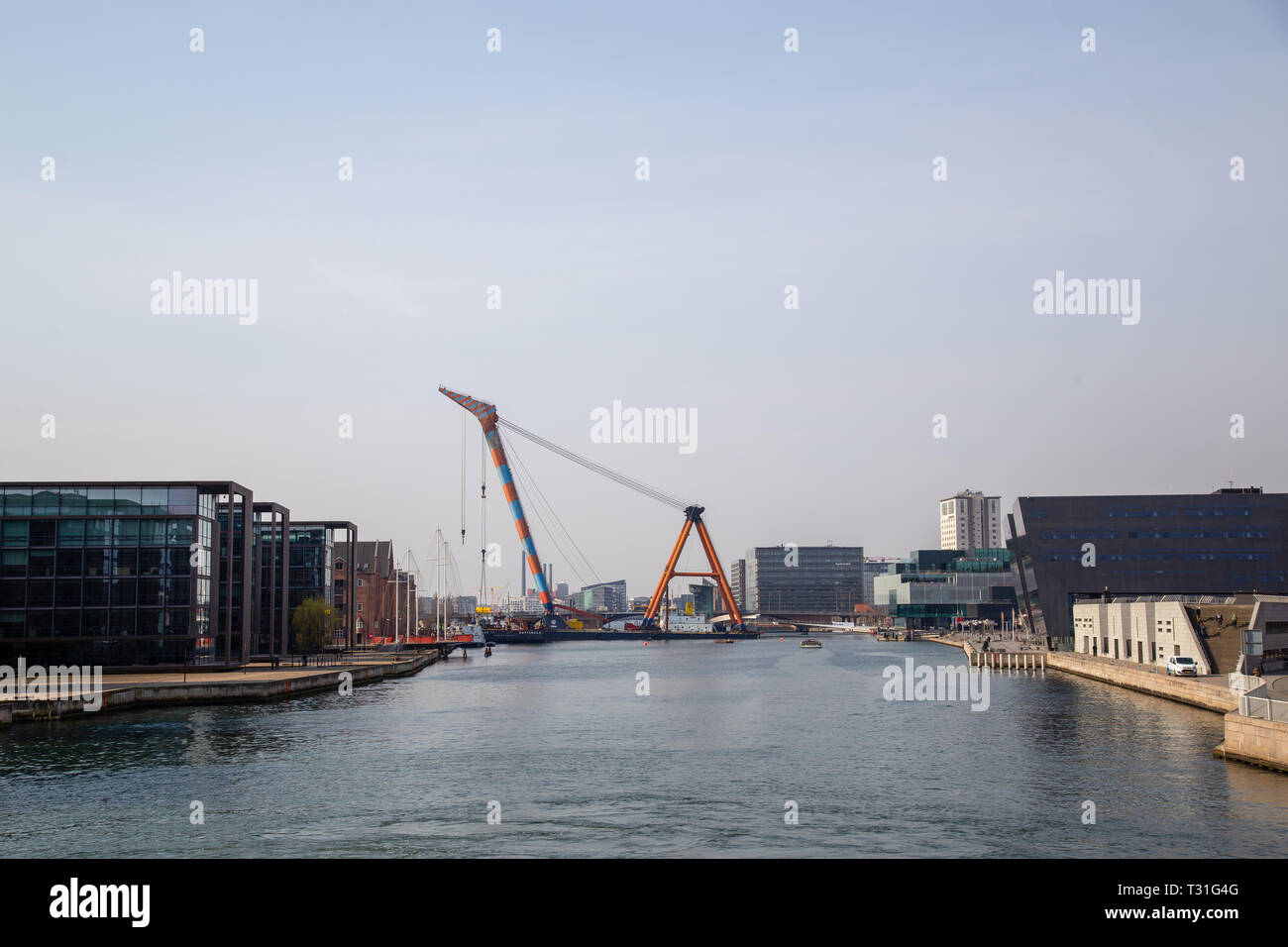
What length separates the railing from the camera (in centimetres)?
2991

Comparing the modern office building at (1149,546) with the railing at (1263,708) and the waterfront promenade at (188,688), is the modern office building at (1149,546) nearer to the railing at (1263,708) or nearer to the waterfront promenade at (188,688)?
the waterfront promenade at (188,688)

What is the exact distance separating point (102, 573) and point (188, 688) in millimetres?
12169

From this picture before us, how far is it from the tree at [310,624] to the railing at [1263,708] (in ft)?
229

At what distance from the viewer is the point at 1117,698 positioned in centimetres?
5703

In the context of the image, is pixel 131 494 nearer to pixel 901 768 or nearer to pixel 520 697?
pixel 520 697

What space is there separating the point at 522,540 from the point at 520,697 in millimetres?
98305

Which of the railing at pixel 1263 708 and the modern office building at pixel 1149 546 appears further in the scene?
the modern office building at pixel 1149 546

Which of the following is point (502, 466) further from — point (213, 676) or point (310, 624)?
point (213, 676)

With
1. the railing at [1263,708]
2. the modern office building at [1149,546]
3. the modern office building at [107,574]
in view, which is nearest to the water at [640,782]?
the railing at [1263,708]

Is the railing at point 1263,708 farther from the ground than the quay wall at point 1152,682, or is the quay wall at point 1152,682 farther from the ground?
the railing at point 1263,708

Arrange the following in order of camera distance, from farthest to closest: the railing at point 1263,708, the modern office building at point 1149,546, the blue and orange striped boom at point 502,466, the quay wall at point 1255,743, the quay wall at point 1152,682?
the blue and orange striped boom at point 502,466, the modern office building at point 1149,546, the quay wall at point 1152,682, the railing at point 1263,708, the quay wall at point 1255,743

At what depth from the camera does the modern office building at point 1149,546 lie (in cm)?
10769

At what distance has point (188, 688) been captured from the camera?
53438 millimetres
